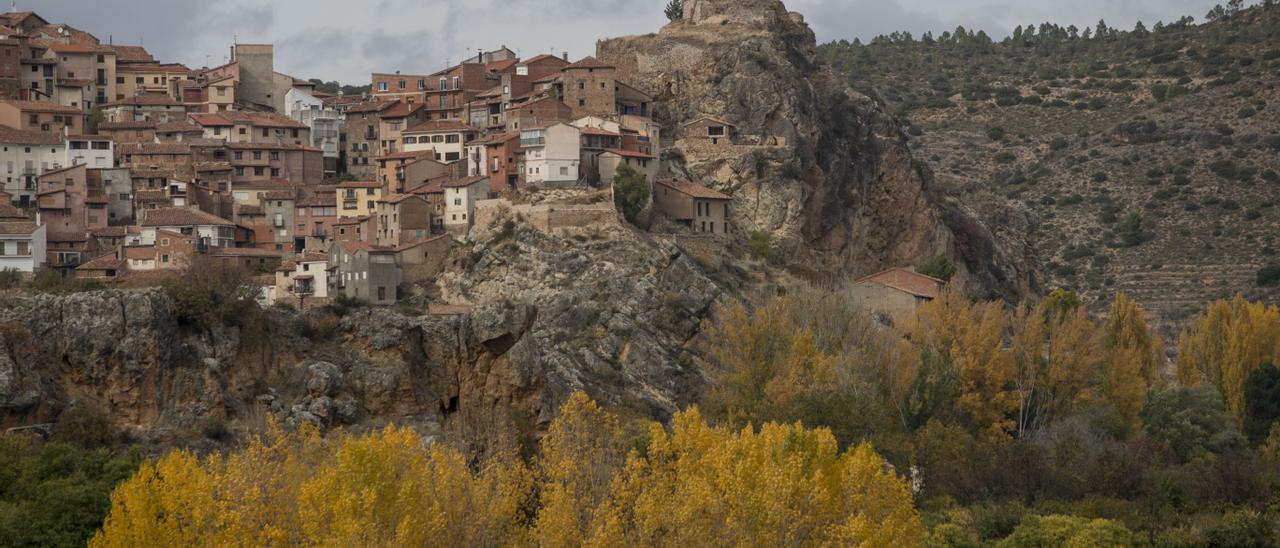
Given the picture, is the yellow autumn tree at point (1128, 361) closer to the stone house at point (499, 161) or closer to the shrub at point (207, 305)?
the stone house at point (499, 161)

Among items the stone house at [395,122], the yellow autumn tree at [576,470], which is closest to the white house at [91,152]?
the stone house at [395,122]

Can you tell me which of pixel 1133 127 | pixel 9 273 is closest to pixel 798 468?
pixel 9 273

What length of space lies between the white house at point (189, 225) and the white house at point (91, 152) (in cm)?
461

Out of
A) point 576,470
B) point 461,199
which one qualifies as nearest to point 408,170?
point 461,199

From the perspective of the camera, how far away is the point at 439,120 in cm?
8488

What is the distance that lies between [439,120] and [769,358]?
29.0m

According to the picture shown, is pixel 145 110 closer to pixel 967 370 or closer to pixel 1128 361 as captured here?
pixel 967 370

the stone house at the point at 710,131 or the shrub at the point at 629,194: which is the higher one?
the stone house at the point at 710,131

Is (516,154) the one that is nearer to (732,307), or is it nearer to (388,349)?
(732,307)

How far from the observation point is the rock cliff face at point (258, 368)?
138 feet

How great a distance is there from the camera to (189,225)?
242ft

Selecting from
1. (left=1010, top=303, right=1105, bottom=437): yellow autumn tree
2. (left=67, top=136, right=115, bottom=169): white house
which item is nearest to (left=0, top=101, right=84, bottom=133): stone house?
(left=67, top=136, right=115, bottom=169): white house

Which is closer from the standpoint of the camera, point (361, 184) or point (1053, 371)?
point (1053, 371)

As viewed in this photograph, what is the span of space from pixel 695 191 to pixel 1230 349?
20226 millimetres
